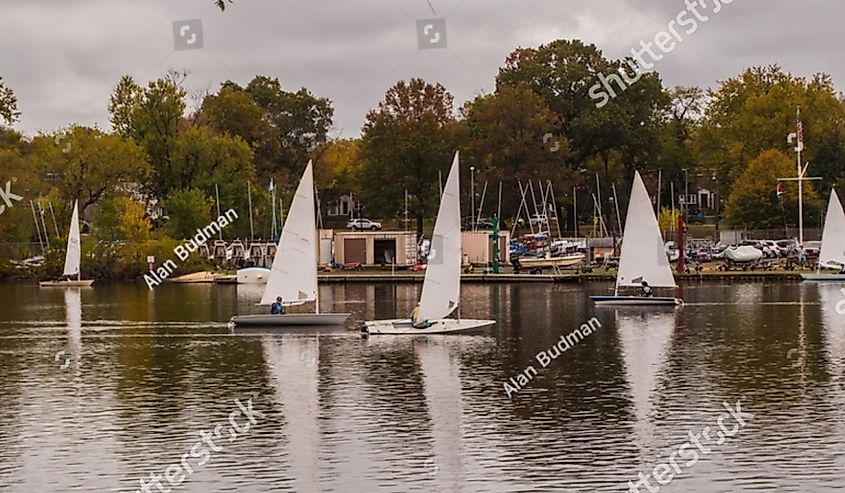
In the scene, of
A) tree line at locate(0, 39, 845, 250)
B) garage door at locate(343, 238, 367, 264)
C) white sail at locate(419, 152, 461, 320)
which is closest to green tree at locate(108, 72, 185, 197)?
tree line at locate(0, 39, 845, 250)

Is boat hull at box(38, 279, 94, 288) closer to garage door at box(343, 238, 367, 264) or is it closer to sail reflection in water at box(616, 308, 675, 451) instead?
garage door at box(343, 238, 367, 264)

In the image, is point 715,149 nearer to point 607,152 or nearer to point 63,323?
point 607,152

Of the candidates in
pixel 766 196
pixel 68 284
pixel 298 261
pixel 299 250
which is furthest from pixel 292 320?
pixel 766 196

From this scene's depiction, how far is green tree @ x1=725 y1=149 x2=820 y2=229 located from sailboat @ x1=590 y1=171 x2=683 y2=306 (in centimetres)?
5577

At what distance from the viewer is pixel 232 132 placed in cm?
14912

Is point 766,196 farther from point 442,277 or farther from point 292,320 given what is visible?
point 442,277

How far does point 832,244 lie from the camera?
100625 mm

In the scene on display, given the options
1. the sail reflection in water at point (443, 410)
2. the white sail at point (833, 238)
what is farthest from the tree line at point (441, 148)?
the sail reflection in water at point (443, 410)

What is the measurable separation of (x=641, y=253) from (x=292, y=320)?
23001mm

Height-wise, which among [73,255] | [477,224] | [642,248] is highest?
[477,224]

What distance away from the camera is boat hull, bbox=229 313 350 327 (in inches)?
2547

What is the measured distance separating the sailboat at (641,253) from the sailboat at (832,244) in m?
27.1

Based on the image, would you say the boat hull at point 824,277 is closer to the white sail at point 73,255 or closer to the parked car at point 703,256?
the parked car at point 703,256

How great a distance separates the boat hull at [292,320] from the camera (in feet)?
212
